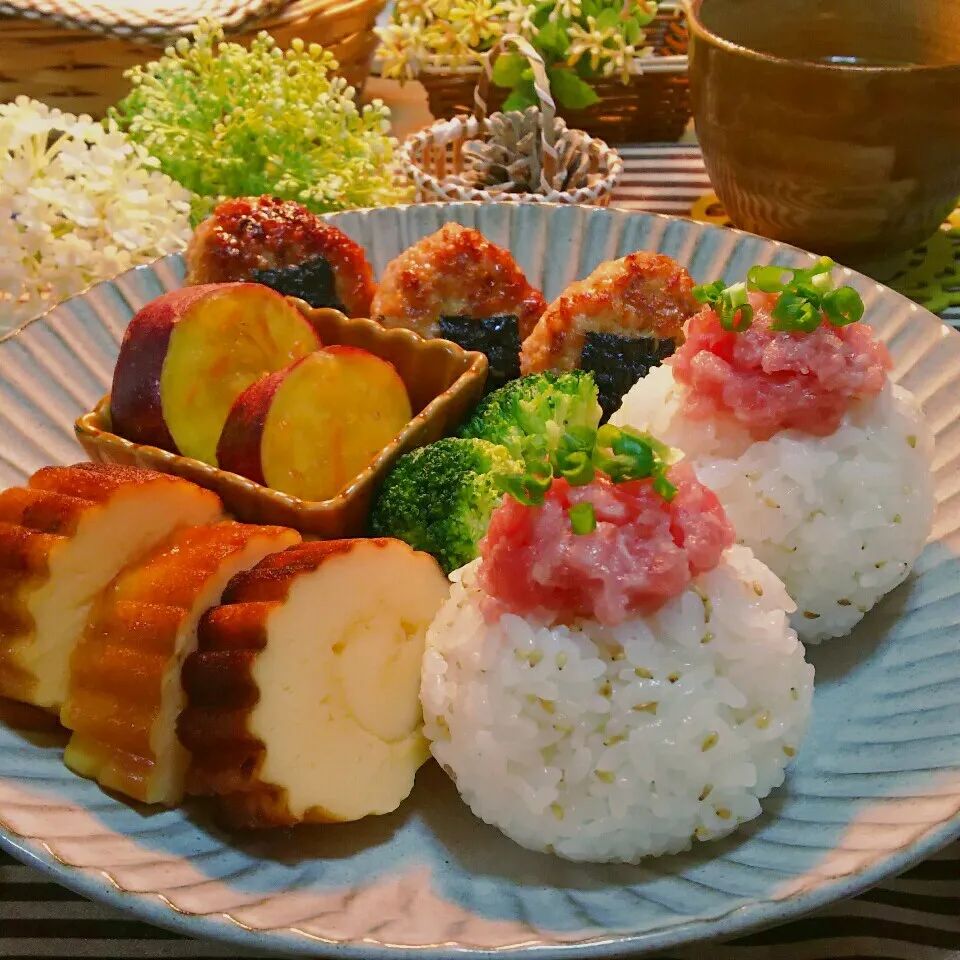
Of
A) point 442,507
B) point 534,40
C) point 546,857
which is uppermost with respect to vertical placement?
point 534,40

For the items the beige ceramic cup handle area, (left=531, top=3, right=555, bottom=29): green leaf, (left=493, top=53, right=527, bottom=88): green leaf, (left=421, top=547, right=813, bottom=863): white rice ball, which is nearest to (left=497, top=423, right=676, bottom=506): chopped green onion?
(left=421, top=547, right=813, bottom=863): white rice ball

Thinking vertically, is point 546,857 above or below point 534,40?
below

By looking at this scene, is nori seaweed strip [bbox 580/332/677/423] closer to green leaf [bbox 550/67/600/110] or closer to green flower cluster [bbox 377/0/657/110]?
green flower cluster [bbox 377/0/657/110]

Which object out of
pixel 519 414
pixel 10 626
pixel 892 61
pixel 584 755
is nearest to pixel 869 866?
pixel 584 755

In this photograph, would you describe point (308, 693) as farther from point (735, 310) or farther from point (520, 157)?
point (520, 157)

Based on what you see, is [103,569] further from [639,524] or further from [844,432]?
[844,432]

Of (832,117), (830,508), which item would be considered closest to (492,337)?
(830,508)

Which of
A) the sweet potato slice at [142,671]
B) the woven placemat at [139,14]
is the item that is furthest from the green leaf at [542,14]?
the sweet potato slice at [142,671]
